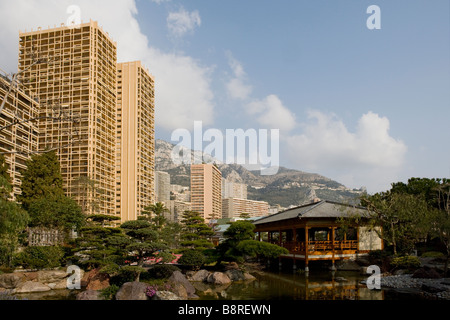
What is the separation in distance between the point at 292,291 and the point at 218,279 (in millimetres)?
4173

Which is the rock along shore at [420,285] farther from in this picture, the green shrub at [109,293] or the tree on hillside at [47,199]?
the tree on hillside at [47,199]

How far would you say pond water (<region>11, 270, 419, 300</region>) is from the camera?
12509 millimetres

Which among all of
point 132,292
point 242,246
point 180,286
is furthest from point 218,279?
point 132,292

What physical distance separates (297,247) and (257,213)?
118182 mm

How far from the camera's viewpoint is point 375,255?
19.1 m

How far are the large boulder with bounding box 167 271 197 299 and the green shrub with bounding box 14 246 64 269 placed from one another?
761cm

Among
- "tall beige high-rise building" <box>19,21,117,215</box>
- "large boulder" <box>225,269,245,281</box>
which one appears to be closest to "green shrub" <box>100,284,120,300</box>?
"large boulder" <box>225,269,245,281</box>

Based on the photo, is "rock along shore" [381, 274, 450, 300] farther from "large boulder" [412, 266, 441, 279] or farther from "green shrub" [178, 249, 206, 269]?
"green shrub" [178, 249, 206, 269]

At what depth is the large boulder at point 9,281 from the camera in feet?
48.3

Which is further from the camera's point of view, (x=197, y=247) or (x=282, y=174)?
(x=282, y=174)

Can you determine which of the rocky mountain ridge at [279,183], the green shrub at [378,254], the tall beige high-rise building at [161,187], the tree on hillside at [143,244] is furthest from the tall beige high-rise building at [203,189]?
the tree on hillside at [143,244]

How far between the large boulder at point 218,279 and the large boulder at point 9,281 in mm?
8417
